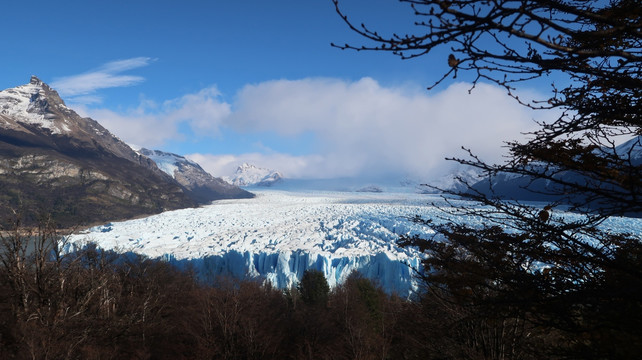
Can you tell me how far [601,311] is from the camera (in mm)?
2080

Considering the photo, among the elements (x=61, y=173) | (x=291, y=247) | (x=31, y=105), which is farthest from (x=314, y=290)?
(x=31, y=105)

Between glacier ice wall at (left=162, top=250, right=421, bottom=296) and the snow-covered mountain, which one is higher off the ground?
the snow-covered mountain

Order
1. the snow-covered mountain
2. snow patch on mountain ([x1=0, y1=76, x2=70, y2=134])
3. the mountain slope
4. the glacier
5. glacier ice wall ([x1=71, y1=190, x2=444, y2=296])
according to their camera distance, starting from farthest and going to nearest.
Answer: the snow-covered mountain → snow patch on mountain ([x1=0, y1=76, x2=70, y2=134]) → the mountain slope → glacier ice wall ([x1=71, y1=190, x2=444, y2=296]) → the glacier

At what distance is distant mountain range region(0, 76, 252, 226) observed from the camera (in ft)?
260

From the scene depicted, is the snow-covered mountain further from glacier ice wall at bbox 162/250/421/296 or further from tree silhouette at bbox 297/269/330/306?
tree silhouette at bbox 297/269/330/306

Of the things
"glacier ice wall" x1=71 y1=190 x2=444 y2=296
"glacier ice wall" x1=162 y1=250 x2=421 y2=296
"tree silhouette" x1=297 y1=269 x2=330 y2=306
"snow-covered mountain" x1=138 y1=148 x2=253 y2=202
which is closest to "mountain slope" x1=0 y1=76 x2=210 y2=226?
"glacier ice wall" x1=71 y1=190 x2=444 y2=296

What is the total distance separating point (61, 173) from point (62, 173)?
0.78 feet

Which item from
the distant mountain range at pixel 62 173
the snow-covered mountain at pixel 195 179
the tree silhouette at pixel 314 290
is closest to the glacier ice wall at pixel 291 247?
the tree silhouette at pixel 314 290

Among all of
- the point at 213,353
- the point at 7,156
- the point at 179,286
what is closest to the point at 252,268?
the point at 179,286

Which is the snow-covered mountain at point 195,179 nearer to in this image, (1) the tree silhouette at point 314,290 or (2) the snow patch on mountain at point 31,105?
(2) the snow patch on mountain at point 31,105

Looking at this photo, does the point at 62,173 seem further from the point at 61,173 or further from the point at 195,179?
the point at 195,179

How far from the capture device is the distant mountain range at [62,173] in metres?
79.4

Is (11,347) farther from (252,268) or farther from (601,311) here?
(252,268)

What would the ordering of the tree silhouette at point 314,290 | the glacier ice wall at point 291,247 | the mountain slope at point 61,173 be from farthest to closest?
the mountain slope at point 61,173 < the glacier ice wall at point 291,247 < the tree silhouette at point 314,290
